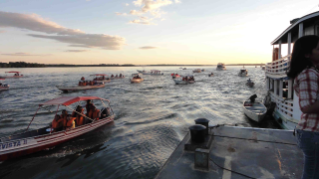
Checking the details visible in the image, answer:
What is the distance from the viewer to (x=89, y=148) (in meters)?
12.0

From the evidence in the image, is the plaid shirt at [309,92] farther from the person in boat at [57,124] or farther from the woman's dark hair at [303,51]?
the person in boat at [57,124]

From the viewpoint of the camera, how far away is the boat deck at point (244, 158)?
5.28 meters

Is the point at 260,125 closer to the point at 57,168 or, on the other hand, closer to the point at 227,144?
the point at 227,144

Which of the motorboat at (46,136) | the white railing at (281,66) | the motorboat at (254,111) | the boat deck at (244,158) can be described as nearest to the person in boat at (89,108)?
the motorboat at (46,136)

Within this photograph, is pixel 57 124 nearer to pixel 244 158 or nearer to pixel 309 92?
pixel 244 158

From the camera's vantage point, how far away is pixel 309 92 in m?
2.48

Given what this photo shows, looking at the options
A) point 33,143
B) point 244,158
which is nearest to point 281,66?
point 244,158

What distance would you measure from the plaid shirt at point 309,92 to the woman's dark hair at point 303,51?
0.26ft

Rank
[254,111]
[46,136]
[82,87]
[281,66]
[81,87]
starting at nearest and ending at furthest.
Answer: [46,136], [281,66], [254,111], [81,87], [82,87]

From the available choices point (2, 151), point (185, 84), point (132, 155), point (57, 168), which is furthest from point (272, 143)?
point (185, 84)

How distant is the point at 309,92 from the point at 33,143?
488 inches

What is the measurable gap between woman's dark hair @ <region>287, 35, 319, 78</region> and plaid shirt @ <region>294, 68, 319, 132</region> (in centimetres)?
8

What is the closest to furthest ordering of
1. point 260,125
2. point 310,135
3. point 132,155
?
point 310,135 < point 132,155 < point 260,125

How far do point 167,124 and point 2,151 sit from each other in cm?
1083
